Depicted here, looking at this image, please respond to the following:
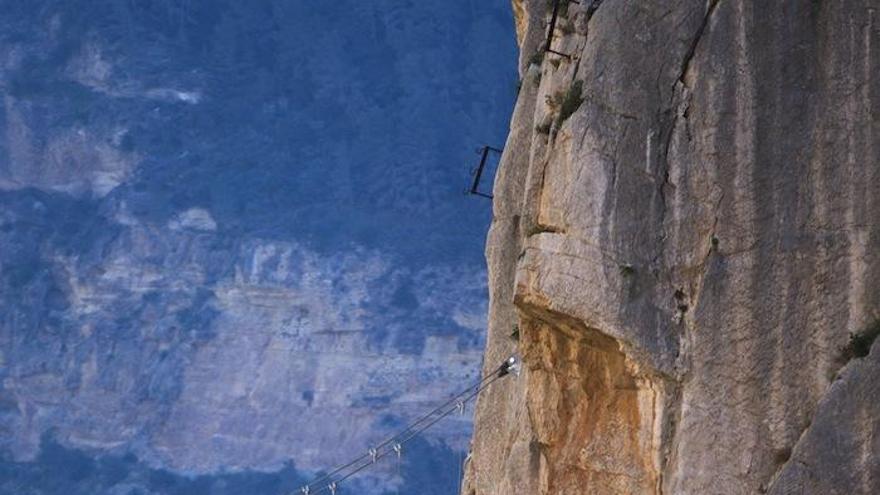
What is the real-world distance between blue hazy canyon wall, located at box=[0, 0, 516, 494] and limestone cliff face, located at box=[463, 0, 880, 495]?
360 feet

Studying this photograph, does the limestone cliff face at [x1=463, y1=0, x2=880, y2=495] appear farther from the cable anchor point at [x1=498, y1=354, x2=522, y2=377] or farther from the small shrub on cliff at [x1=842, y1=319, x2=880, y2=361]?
the cable anchor point at [x1=498, y1=354, x2=522, y2=377]

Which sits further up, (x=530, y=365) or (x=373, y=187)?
(x=373, y=187)

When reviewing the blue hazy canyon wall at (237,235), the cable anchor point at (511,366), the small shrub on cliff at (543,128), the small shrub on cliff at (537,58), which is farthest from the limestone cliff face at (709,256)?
the blue hazy canyon wall at (237,235)

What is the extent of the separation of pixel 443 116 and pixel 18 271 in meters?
36.2

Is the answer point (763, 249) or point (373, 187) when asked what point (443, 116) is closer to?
point (373, 187)

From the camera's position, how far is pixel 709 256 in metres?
23.3

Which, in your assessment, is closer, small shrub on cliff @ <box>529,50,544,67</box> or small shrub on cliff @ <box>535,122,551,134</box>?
small shrub on cliff @ <box>535,122,551,134</box>

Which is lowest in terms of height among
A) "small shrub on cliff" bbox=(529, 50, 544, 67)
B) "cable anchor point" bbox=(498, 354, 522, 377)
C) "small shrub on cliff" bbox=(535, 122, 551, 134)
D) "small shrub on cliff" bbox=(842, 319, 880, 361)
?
"small shrub on cliff" bbox=(842, 319, 880, 361)

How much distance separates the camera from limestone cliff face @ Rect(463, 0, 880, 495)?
22.6 metres

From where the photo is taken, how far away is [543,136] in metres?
26.3

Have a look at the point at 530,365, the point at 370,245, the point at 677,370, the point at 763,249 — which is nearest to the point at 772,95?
the point at 763,249

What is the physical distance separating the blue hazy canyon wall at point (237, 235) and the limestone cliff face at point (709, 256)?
360 feet

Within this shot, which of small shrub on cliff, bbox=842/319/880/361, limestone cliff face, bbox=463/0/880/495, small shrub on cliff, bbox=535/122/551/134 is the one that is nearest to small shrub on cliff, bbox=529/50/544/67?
small shrub on cliff, bbox=535/122/551/134

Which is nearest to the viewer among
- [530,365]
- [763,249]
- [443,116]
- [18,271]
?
[763,249]
